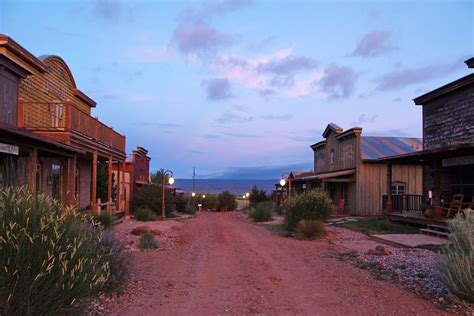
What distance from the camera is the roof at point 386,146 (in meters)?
28.9

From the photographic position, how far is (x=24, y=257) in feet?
16.2

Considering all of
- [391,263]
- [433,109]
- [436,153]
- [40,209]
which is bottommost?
[391,263]

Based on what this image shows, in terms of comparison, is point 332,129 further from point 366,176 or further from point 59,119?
point 59,119

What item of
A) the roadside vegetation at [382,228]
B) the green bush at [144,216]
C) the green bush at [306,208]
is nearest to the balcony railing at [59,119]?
the green bush at [144,216]

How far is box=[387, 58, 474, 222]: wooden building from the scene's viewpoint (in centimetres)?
1769

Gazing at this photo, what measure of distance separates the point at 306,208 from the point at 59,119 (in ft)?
33.3

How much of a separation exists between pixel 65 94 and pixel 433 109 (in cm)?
1626

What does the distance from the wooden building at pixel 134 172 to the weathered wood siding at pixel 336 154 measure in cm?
1316

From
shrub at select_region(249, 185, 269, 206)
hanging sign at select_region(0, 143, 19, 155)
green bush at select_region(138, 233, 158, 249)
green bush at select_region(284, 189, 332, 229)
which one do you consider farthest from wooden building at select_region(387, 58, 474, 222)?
shrub at select_region(249, 185, 269, 206)

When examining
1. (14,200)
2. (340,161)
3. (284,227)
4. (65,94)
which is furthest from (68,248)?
(340,161)

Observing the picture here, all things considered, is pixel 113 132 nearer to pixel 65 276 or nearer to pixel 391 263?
pixel 391 263

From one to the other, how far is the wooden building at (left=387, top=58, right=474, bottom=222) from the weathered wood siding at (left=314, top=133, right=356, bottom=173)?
6.88 m

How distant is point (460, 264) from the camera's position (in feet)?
22.5

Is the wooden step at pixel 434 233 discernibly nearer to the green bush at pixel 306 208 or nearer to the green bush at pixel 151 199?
the green bush at pixel 306 208
